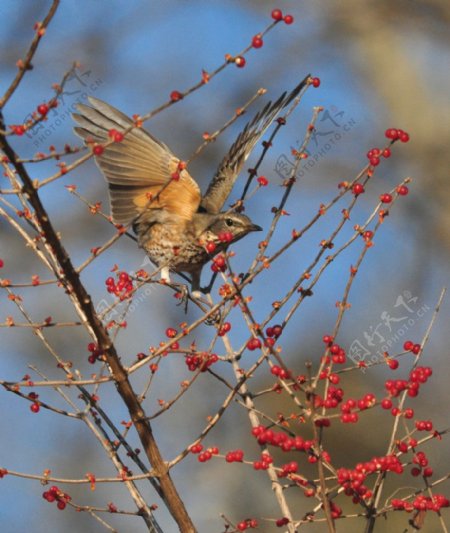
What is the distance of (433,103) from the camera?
10.1m

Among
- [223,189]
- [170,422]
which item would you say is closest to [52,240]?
[223,189]

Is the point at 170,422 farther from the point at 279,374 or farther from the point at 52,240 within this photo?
the point at 52,240

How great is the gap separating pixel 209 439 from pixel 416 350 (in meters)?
5.02

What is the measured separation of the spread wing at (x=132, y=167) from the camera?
13.0 feet

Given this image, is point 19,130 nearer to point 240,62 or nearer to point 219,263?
point 240,62

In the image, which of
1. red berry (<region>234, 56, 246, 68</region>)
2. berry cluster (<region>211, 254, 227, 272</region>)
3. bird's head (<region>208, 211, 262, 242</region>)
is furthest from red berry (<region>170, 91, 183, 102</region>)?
bird's head (<region>208, 211, 262, 242</region>)

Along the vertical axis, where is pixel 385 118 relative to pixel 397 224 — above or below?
above

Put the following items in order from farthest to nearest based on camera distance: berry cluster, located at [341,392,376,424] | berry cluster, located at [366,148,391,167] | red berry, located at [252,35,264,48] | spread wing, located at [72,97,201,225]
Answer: spread wing, located at [72,97,201,225] < berry cluster, located at [366,148,391,167] < berry cluster, located at [341,392,376,424] < red berry, located at [252,35,264,48]

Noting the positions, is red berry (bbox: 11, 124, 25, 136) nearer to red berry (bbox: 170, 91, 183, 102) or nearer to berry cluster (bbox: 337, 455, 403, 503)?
red berry (bbox: 170, 91, 183, 102)

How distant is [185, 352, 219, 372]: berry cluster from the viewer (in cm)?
259

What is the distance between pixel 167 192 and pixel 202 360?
231cm

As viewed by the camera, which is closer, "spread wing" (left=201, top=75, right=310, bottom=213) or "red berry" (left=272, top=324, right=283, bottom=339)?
"red berry" (left=272, top=324, right=283, bottom=339)

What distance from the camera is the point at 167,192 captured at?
4855mm

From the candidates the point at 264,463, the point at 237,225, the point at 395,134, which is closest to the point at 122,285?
the point at 264,463
